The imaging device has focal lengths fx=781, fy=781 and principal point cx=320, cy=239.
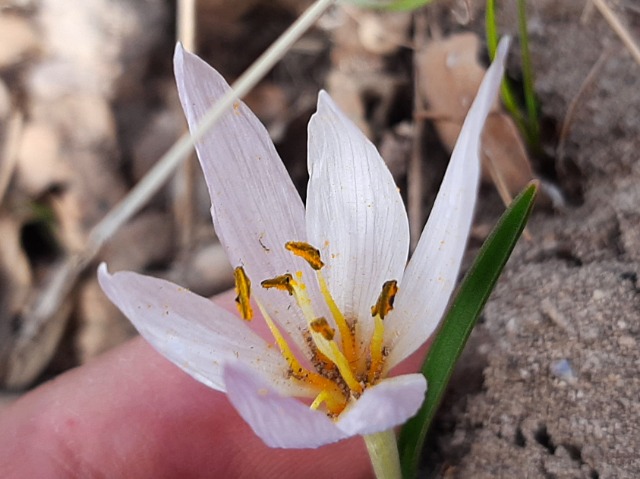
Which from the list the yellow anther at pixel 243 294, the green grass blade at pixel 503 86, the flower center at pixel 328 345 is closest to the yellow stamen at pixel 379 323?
the flower center at pixel 328 345

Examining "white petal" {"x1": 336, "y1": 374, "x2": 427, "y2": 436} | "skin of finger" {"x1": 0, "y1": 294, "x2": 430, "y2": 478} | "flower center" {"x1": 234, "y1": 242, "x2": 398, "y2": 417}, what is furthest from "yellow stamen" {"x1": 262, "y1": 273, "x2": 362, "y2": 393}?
"skin of finger" {"x1": 0, "y1": 294, "x2": 430, "y2": 478}

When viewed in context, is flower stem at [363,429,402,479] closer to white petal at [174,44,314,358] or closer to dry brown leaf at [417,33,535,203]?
white petal at [174,44,314,358]

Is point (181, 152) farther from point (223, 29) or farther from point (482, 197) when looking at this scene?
point (223, 29)

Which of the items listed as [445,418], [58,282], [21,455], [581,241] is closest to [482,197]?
[581,241]

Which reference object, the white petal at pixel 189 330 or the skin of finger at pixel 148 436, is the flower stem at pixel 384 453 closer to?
the white petal at pixel 189 330

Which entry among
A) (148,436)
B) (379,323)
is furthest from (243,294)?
(148,436)
